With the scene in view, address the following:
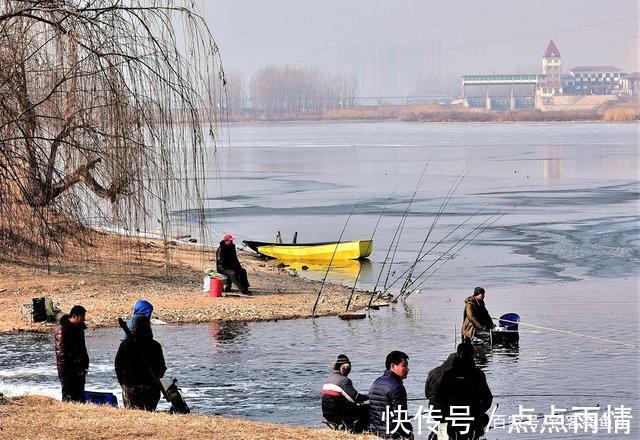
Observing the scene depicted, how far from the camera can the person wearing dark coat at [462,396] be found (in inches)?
475

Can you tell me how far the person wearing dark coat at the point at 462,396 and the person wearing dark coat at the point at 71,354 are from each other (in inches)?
190

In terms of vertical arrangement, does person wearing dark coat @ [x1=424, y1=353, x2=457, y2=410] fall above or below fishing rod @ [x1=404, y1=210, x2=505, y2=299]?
above

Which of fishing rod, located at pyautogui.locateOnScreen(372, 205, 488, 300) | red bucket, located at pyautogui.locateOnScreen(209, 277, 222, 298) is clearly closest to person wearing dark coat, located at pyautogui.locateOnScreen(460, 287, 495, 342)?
red bucket, located at pyautogui.locateOnScreen(209, 277, 222, 298)

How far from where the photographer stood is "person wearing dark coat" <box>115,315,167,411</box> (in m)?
13.1

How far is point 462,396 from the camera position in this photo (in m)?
12.1

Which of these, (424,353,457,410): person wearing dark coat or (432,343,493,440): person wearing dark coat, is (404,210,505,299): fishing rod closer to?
(424,353,457,410): person wearing dark coat

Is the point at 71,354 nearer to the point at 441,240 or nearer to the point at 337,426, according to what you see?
the point at 337,426

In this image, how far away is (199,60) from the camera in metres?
16.8

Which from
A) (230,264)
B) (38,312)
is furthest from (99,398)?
(230,264)

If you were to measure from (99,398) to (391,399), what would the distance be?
14.8ft

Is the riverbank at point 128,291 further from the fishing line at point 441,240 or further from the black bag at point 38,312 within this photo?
the fishing line at point 441,240

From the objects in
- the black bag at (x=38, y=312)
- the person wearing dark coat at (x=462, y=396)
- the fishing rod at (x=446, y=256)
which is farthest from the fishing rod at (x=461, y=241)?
the person wearing dark coat at (x=462, y=396)

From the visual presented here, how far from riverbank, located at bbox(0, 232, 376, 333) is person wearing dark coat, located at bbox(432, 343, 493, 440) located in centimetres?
1235

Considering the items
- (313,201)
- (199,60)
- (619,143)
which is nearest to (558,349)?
(199,60)
